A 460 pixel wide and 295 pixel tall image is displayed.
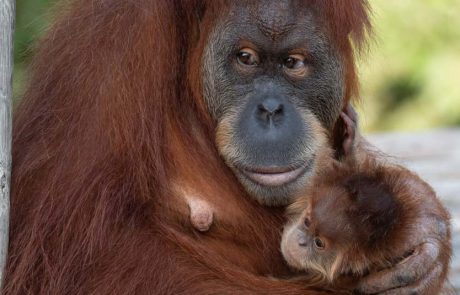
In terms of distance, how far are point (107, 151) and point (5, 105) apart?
→ 372mm

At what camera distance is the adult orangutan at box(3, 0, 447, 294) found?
2.98m

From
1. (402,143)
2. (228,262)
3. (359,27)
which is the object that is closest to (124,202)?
(228,262)

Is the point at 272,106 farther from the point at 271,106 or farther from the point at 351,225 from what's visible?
the point at 351,225

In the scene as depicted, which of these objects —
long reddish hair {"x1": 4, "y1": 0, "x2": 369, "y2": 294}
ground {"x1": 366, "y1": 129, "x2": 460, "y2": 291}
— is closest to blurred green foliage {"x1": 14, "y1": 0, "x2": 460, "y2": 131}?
ground {"x1": 366, "y1": 129, "x2": 460, "y2": 291}

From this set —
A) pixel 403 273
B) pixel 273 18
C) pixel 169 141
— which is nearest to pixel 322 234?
pixel 403 273

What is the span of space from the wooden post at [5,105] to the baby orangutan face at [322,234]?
0.91 m

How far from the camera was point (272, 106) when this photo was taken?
3.05 m

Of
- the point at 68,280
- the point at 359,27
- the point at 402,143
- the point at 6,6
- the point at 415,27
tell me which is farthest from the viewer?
the point at 415,27

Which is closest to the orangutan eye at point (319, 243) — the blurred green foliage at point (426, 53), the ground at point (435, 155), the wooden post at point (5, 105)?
the wooden post at point (5, 105)

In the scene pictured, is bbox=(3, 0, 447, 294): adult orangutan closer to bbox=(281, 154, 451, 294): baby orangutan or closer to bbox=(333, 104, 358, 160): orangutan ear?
bbox=(281, 154, 451, 294): baby orangutan

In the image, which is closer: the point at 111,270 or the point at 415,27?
the point at 111,270

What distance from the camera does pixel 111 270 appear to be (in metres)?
2.98

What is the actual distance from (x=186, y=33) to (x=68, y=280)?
0.83 m

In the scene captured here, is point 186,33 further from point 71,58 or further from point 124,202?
point 124,202
